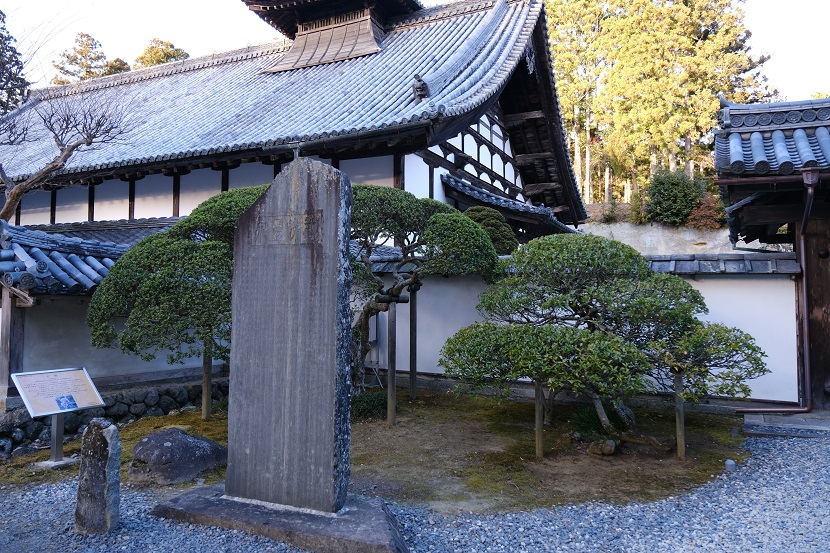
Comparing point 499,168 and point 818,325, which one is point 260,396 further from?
point 499,168

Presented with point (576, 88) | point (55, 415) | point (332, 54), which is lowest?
point (55, 415)

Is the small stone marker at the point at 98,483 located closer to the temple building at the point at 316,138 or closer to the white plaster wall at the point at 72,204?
the temple building at the point at 316,138

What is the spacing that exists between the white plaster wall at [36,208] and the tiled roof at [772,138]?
1440 cm

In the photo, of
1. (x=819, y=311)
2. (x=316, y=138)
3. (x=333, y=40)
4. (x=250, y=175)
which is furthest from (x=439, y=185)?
(x=333, y=40)

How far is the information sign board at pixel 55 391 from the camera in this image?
5.52m

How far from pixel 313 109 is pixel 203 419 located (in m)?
7.12

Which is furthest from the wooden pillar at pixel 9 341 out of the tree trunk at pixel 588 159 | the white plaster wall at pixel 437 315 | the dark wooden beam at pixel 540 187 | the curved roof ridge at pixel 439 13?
the tree trunk at pixel 588 159

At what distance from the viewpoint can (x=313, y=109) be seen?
11977 mm

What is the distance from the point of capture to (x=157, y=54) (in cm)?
3306

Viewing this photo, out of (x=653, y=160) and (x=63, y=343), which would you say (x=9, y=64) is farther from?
(x=653, y=160)

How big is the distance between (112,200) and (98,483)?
34.4 ft

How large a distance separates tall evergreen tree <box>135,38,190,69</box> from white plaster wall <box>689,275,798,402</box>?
34.0m

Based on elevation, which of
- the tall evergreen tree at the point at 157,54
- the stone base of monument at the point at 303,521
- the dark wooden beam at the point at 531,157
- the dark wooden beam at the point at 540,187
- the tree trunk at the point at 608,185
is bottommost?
the stone base of monument at the point at 303,521

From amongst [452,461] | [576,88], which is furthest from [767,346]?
[576,88]
